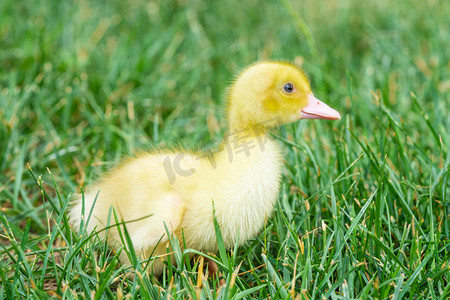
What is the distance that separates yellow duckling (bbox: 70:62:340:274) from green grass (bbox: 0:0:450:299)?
0.11 meters

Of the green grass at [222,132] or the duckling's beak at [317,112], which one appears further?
the duckling's beak at [317,112]

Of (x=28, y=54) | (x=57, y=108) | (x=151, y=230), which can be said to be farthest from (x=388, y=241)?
(x=28, y=54)

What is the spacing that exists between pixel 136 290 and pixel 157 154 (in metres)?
0.66

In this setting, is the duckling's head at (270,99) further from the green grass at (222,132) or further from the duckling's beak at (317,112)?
the green grass at (222,132)

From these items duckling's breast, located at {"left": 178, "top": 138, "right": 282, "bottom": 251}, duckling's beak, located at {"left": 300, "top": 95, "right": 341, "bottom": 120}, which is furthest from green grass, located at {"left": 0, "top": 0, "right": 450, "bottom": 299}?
duckling's beak, located at {"left": 300, "top": 95, "right": 341, "bottom": 120}

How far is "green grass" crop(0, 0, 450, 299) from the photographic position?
1.87 m

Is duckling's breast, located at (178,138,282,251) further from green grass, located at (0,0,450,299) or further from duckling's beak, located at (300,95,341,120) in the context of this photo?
duckling's beak, located at (300,95,341,120)

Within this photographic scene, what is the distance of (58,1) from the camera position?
175 inches

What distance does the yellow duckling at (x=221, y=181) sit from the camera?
6.33 feet

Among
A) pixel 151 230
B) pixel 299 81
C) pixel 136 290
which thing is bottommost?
pixel 136 290

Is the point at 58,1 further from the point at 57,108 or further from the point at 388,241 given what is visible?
the point at 388,241

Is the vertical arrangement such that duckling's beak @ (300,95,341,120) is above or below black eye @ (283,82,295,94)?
below

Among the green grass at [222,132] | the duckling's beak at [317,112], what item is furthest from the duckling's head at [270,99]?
the green grass at [222,132]

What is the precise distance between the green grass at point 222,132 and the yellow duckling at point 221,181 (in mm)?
108
